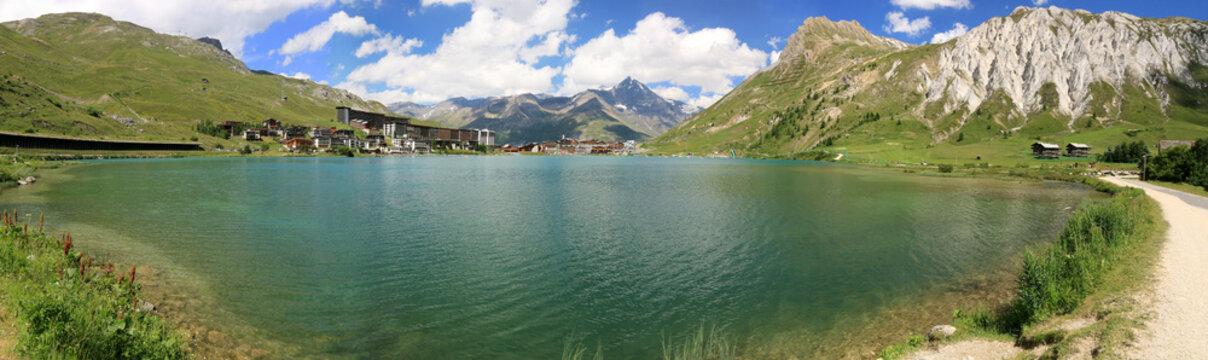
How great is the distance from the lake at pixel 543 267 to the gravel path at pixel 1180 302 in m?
6.23

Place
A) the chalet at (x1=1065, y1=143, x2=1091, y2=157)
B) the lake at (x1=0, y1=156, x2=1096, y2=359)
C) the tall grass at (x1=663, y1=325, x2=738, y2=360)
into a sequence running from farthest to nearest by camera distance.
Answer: the chalet at (x1=1065, y1=143, x2=1091, y2=157)
the lake at (x1=0, y1=156, x2=1096, y2=359)
the tall grass at (x1=663, y1=325, x2=738, y2=360)

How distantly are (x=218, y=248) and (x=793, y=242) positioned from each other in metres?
40.2

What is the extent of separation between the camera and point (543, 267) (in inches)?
1120

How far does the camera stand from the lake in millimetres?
18891

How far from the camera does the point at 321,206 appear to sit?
2069 inches

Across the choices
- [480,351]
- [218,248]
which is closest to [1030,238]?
[480,351]

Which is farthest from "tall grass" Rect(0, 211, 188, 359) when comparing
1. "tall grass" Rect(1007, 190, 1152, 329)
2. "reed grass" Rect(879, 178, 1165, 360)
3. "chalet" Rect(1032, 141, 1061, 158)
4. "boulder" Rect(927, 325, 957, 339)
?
"chalet" Rect(1032, 141, 1061, 158)

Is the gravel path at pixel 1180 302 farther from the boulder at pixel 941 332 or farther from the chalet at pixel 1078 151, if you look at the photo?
the chalet at pixel 1078 151

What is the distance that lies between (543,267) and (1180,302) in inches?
1030

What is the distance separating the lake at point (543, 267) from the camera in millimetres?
18891

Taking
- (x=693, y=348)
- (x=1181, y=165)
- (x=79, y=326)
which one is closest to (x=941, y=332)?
(x=693, y=348)

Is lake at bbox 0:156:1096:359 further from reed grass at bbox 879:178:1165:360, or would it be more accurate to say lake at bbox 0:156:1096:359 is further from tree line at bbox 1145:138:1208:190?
tree line at bbox 1145:138:1208:190

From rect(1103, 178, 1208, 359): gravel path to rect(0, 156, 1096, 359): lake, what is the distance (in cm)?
623

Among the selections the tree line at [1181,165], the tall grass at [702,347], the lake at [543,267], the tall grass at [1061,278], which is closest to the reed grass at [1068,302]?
the tall grass at [1061,278]
